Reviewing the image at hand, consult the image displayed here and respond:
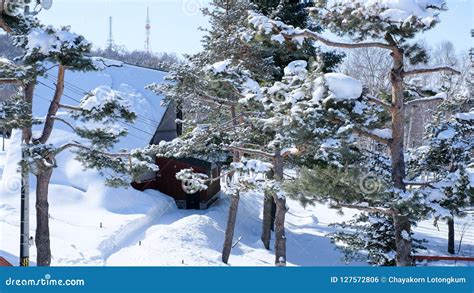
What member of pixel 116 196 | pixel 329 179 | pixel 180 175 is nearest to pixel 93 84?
pixel 116 196

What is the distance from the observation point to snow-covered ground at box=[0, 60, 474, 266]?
15.5m

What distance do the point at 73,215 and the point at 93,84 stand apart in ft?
29.1

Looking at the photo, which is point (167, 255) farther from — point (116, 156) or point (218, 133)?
point (116, 156)

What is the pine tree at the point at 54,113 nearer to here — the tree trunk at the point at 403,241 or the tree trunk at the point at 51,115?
the tree trunk at the point at 51,115

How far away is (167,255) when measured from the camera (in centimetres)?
1563

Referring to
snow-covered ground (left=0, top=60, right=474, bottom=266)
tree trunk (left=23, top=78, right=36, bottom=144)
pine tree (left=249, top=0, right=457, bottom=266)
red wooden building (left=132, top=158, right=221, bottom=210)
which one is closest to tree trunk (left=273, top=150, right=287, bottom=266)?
snow-covered ground (left=0, top=60, right=474, bottom=266)

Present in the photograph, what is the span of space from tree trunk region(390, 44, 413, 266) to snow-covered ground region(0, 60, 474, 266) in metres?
8.12

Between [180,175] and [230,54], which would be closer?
[180,175]

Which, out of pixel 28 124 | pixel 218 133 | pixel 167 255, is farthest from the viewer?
pixel 167 255

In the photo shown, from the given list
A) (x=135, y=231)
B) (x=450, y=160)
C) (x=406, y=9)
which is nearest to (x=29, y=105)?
(x=406, y=9)

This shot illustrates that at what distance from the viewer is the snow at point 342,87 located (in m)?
7.17

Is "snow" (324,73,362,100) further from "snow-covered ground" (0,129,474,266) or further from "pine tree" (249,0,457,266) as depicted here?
"snow-covered ground" (0,129,474,266)

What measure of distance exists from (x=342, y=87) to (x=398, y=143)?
172cm

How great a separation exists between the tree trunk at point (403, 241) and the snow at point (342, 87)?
2.24m
